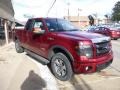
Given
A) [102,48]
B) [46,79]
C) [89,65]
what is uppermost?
[102,48]

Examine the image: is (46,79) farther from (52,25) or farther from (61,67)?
(52,25)

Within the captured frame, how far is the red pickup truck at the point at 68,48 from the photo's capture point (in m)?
6.11

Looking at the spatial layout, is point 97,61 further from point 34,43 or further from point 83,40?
point 34,43

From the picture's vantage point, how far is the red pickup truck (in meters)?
6.11

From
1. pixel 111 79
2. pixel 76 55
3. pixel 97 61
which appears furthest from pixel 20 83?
pixel 111 79

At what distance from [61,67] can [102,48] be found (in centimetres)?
142

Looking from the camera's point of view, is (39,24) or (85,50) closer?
(85,50)

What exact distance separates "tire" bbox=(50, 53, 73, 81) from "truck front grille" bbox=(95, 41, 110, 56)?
0.95 metres

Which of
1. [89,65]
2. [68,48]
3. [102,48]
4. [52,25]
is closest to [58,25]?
[52,25]

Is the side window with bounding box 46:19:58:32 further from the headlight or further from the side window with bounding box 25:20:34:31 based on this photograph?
the headlight

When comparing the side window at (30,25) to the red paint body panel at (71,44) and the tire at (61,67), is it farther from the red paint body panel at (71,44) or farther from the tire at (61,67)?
the tire at (61,67)

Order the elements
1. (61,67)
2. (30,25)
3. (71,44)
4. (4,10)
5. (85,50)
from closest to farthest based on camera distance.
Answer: (85,50) → (71,44) → (61,67) → (30,25) → (4,10)

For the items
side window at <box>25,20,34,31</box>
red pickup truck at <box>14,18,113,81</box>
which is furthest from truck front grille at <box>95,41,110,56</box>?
side window at <box>25,20,34,31</box>

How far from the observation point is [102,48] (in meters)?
6.55
